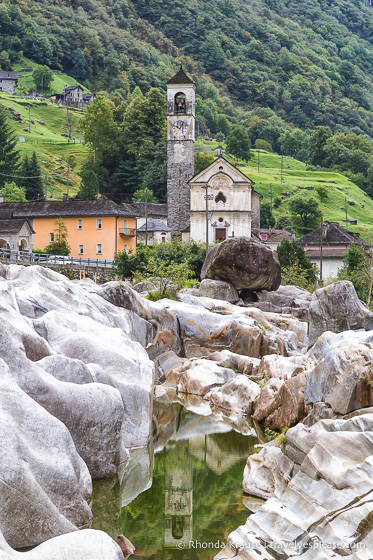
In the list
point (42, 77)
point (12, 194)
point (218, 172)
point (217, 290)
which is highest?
point (42, 77)

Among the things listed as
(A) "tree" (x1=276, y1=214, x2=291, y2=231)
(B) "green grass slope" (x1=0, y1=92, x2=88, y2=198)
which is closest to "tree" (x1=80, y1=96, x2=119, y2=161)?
(B) "green grass slope" (x1=0, y1=92, x2=88, y2=198)

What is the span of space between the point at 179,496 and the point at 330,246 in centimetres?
6755

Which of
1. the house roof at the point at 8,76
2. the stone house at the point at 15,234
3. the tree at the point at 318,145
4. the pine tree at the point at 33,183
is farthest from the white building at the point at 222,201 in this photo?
the house roof at the point at 8,76

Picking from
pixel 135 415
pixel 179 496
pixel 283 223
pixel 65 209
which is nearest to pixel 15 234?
pixel 65 209

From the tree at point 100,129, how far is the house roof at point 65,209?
34939 mm

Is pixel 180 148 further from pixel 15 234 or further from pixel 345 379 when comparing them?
pixel 345 379

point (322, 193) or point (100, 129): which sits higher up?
point (100, 129)

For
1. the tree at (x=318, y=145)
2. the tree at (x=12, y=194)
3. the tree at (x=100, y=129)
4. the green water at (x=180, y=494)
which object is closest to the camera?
the green water at (x=180, y=494)

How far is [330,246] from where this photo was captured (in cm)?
8156

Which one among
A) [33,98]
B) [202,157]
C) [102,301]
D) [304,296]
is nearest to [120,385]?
[102,301]

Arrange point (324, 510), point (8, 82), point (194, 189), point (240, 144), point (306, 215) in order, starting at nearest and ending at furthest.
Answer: point (324, 510) → point (194, 189) → point (306, 215) → point (240, 144) → point (8, 82)

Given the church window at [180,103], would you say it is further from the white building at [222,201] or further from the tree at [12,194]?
the tree at [12,194]

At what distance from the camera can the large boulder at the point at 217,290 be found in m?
41.3

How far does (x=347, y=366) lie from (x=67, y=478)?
6.96 metres
